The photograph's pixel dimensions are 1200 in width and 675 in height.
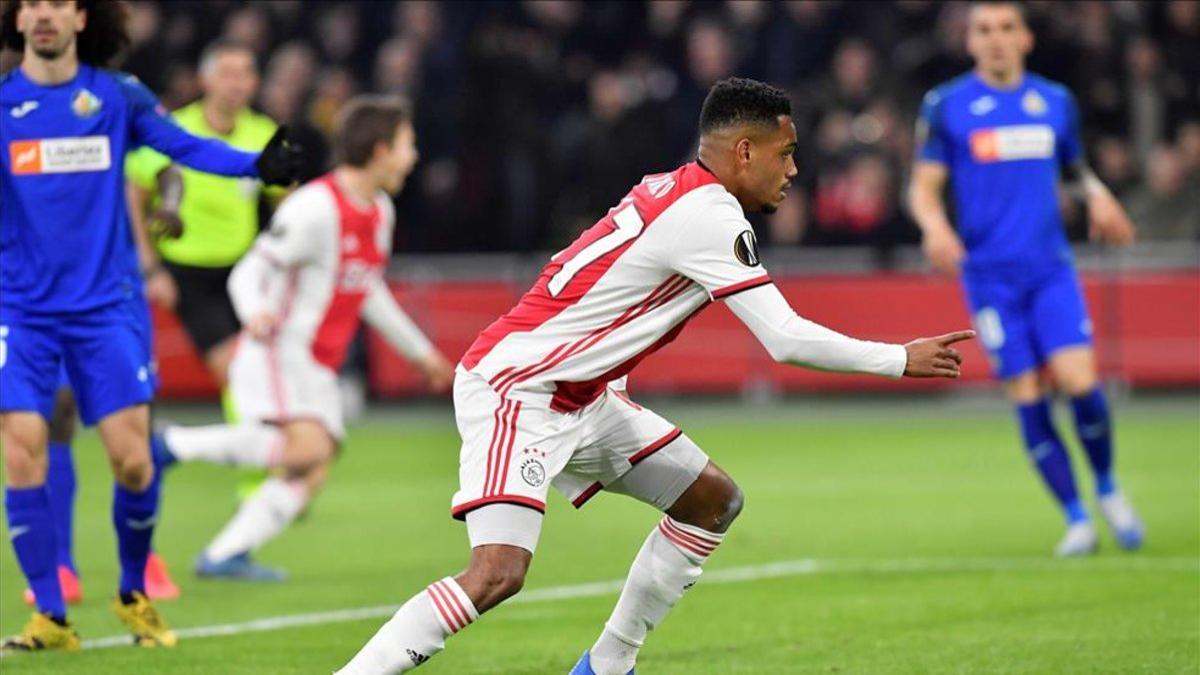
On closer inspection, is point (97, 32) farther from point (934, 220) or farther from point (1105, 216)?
point (1105, 216)

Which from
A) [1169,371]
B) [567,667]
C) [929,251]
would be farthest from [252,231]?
[1169,371]

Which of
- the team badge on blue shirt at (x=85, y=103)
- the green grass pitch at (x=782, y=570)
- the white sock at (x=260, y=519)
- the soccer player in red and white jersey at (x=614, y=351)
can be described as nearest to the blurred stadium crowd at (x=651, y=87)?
the green grass pitch at (x=782, y=570)

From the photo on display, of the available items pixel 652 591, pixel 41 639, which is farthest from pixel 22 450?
pixel 652 591

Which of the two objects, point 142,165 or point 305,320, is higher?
point 142,165

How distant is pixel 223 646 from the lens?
8.41 meters

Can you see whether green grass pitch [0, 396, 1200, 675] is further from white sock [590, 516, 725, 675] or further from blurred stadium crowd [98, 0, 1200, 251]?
blurred stadium crowd [98, 0, 1200, 251]

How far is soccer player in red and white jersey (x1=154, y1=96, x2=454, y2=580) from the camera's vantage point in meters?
10.8

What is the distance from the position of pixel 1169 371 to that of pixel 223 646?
46.3ft

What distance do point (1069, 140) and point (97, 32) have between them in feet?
18.5

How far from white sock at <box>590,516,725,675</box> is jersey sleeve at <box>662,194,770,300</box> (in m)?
1.03

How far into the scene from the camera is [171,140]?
8.45 m

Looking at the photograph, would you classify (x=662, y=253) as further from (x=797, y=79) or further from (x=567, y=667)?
(x=797, y=79)

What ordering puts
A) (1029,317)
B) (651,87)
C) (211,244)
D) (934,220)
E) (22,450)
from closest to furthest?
1. (22,450)
2. (934,220)
3. (1029,317)
4. (211,244)
5. (651,87)

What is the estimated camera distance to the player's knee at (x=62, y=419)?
9922 mm
